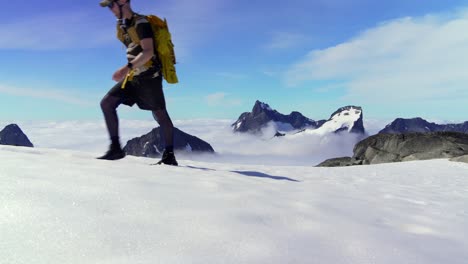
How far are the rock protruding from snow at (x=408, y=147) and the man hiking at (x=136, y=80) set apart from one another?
57.9 feet

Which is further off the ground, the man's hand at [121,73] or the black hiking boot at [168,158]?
the man's hand at [121,73]

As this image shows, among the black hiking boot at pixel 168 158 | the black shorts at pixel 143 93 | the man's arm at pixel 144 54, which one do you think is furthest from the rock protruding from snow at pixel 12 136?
the man's arm at pixel 144 54

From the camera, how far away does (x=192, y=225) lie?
224cm

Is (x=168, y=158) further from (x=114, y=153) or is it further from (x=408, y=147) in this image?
(x=408, y=147)

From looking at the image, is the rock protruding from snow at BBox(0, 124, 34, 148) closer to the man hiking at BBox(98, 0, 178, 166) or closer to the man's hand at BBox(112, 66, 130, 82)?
the man hiking at BBox(98, 0, 178, 166)

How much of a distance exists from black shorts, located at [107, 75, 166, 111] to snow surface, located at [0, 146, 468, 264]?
2095 mm

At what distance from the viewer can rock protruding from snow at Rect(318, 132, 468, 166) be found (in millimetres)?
21159

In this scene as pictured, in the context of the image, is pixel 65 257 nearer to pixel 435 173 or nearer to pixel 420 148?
pixel 435 173

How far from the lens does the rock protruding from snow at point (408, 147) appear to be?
21.2m

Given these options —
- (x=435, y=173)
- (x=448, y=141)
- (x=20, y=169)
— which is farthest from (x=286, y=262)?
(x=448, y=141)

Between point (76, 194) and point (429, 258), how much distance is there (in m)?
2.27

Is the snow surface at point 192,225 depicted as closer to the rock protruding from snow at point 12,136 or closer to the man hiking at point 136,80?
the man hiking at point 136,80

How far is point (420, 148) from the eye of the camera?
81.3 ft

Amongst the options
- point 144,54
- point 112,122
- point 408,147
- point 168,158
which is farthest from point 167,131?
point 408,147
